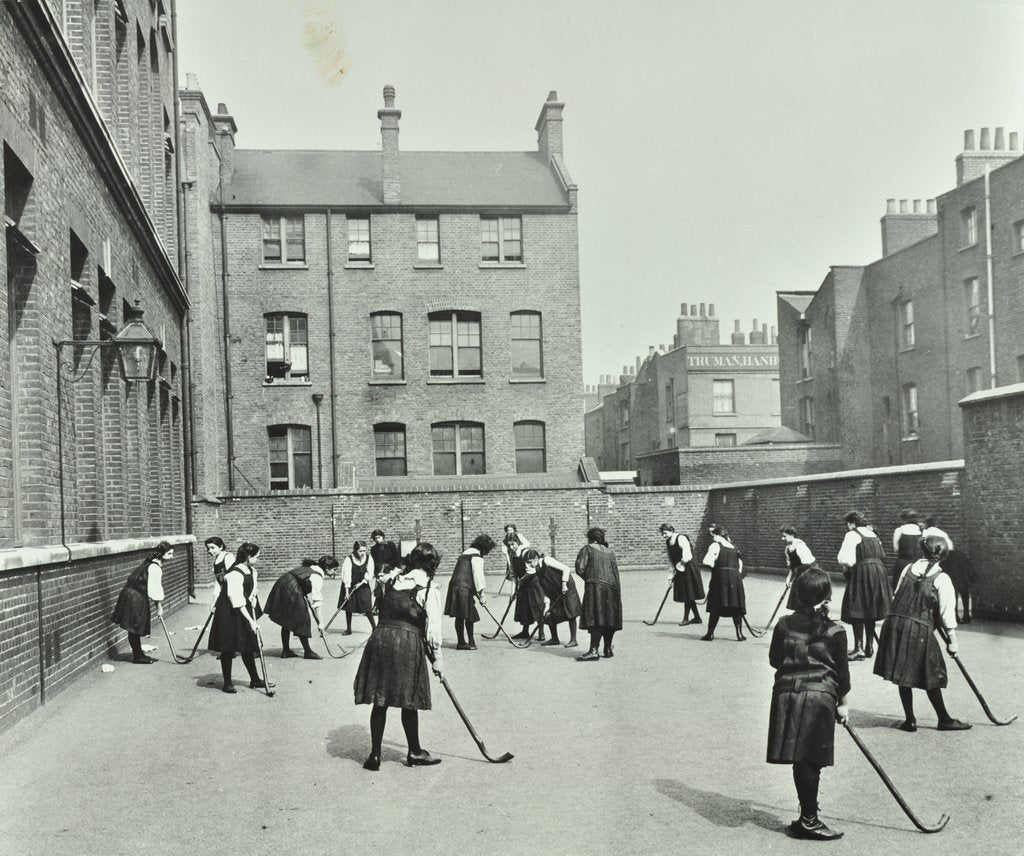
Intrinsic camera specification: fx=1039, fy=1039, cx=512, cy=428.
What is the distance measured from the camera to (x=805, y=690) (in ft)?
19.9

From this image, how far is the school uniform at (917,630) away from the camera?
824 centimetres

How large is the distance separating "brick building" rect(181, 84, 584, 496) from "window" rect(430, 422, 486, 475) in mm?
56

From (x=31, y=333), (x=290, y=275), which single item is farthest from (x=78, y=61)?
(x=290, y=275)

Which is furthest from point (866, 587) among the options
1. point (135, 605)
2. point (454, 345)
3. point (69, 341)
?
point (454, 345)

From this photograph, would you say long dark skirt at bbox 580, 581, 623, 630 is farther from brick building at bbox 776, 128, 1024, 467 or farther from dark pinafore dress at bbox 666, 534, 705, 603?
brick building at bbox 776, 128, 1024, 467

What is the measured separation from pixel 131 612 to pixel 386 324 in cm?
2295

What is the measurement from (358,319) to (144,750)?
1072 inches

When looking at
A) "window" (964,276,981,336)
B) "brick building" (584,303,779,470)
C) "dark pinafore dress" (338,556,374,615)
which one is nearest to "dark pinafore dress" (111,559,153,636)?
"dark pinafore dress" (338,556,374,615)

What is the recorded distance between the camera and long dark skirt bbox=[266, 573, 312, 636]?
44.1 ft

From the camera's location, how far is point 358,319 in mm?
34844

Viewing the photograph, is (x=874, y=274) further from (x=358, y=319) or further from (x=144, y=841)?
(x=144, y=841)

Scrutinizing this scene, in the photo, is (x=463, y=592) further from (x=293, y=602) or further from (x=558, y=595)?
(x=293, y=602)

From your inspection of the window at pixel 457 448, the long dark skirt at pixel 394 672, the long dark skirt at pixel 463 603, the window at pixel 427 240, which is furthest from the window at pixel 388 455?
the long dark skirt at pixel 394 672

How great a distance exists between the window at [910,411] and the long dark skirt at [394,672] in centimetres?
3423
